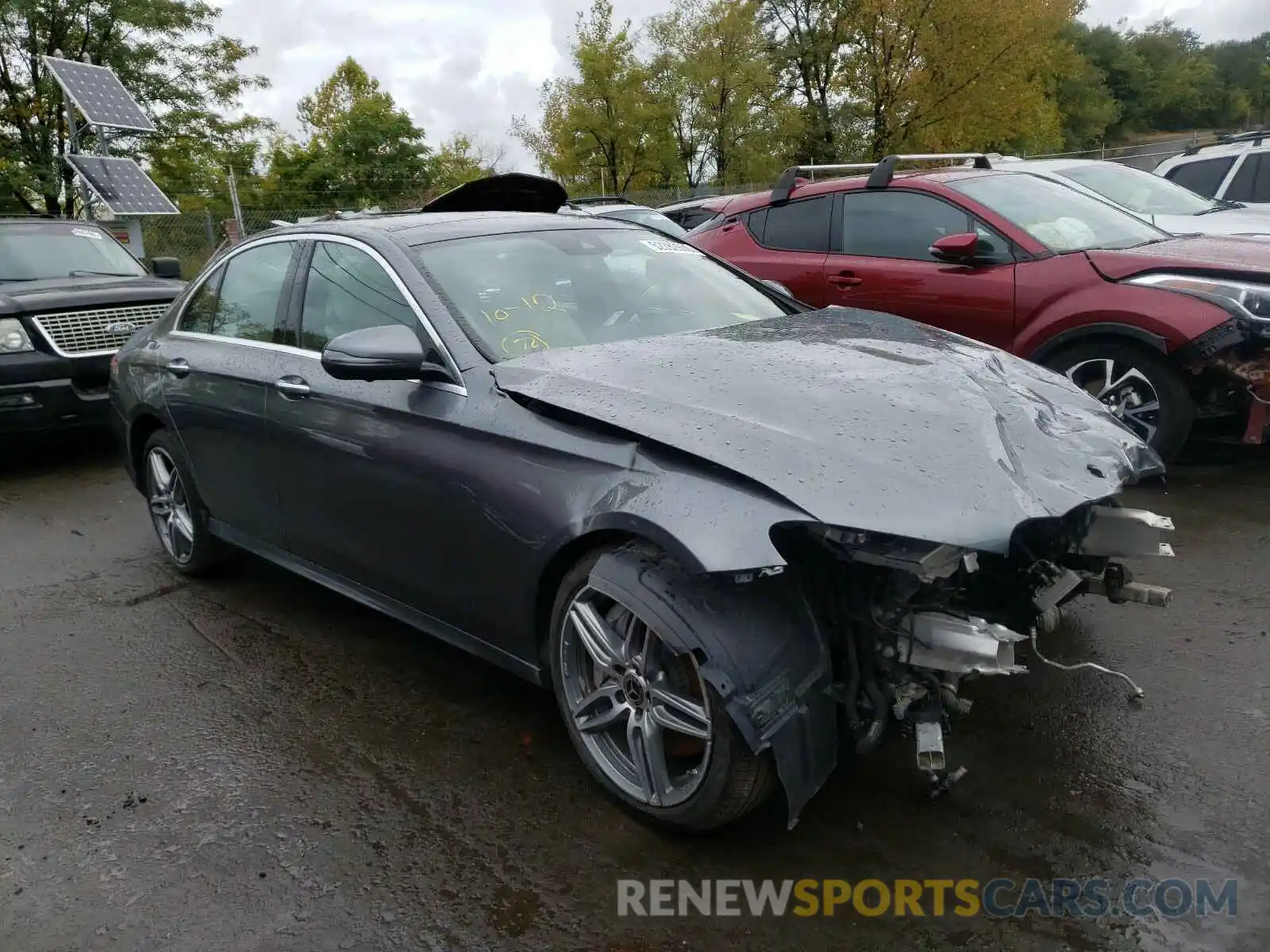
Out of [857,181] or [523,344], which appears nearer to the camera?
[523,344]

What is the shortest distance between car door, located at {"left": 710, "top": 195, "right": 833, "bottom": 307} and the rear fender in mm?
4383

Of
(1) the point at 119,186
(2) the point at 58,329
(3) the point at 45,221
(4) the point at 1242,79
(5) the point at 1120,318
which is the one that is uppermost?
(4) the point at 1242,79

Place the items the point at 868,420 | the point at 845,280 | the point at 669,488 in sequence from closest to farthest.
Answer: the point at 669,488, the point at 868,420, the point at 845,280

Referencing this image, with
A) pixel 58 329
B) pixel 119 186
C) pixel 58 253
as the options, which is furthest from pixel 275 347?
pixel 119 186

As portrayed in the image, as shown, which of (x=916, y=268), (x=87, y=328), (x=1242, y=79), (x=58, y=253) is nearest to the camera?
(x=916, y=268)

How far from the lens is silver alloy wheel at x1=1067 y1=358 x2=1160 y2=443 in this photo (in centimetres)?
517

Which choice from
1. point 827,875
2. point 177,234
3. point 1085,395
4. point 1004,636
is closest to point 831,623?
point 1004,636

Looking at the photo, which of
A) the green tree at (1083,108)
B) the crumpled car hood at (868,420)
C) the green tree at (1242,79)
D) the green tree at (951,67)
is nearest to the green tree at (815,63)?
the green tree at (951,67)

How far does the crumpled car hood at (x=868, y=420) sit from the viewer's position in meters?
2.32

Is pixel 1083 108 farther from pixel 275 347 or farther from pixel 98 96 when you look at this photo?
pixel 275 347

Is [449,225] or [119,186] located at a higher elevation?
[119,186]

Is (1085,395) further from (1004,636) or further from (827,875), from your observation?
(827,875)

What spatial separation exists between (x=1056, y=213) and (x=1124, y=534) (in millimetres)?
3868

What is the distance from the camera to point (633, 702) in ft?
8.75
